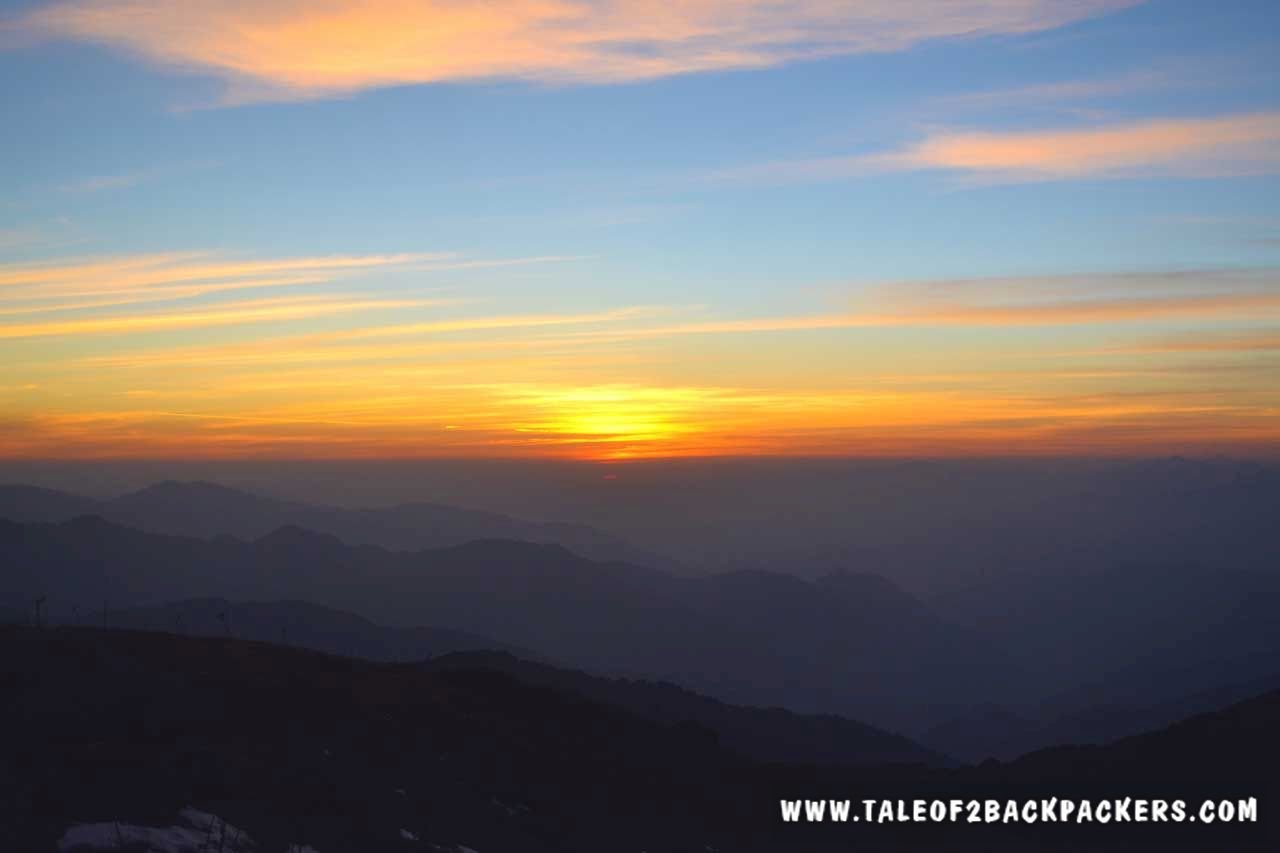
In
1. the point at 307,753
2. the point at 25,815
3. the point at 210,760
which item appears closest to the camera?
the point at 25,815

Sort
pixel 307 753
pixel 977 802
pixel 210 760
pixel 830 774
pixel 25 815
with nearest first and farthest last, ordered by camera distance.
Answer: pixel 25 815, pixel 210 760, pixel 307 753, pixel 977 802, pixel 830 774

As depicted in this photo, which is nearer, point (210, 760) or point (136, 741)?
point (210, 760)

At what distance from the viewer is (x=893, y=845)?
1772 inches

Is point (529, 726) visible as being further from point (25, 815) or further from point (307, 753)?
point (25, 815)

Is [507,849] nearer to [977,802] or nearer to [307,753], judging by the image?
[307,753]

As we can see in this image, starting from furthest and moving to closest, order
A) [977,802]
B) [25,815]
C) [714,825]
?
[977,802] < [714,825] < [25,815]

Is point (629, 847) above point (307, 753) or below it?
below

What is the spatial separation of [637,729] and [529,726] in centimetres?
1118

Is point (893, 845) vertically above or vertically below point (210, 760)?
below

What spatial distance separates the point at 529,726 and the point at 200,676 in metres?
18.0

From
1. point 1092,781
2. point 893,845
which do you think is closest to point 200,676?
point 893,845

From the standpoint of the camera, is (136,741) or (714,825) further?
(714,825)

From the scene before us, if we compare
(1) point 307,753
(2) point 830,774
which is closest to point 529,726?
(2) point 830,774

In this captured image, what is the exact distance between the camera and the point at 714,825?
147 feet
